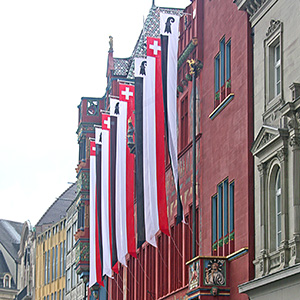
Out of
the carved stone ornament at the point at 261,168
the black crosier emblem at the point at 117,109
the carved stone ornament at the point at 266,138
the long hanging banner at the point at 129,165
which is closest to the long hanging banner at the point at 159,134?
the long hanging banner at the point at 129,165

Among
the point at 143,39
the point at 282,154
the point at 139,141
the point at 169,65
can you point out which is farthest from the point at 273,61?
the point at 143,39

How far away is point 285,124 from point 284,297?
4.36 m

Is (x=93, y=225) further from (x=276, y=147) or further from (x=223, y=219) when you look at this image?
(x=276, y=147)

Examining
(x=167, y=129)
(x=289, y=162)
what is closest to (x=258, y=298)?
(x=289, y=162)

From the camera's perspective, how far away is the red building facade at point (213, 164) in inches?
1140

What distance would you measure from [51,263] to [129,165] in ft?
164

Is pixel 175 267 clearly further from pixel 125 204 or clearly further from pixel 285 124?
pixel 285 124

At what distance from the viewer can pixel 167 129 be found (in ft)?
111

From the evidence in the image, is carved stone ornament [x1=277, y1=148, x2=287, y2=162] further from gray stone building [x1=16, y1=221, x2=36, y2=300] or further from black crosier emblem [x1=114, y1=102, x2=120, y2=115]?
gray stone building [x1=16, y1=221, x2=36, y2=300]

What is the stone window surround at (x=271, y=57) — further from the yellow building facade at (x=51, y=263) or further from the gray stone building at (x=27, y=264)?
the gray stone building at (x=27, y=264)

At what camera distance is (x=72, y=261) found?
77.5 m

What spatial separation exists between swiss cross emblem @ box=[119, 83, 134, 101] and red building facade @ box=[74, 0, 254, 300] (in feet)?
14.3

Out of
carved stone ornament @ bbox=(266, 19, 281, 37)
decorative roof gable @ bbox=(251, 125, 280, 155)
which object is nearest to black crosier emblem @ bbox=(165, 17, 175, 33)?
carved stone ornament @ bbox=(266, 19, 281, 37)

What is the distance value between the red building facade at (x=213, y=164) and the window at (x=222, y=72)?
3cm
